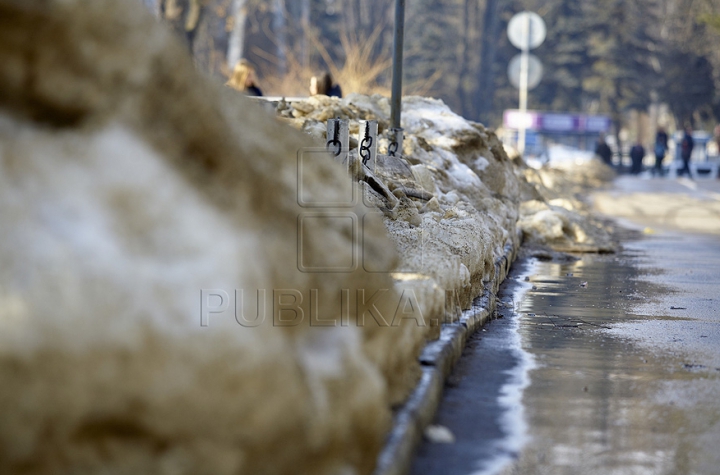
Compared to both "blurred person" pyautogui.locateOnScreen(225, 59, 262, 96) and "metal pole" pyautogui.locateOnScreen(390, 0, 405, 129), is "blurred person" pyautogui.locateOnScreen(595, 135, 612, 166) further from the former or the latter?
"metal pole" pyautogui.locateOnScreen(390, 0, 405, 129)

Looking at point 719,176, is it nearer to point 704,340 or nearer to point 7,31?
point 704,340

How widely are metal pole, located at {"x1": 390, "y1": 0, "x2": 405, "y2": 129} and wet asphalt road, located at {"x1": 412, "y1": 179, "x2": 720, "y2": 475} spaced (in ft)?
7.56

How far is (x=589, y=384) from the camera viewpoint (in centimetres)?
545

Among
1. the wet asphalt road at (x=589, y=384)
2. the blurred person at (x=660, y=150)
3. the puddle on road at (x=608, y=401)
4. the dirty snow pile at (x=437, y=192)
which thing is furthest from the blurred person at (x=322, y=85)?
the blurred person at (x=660, y=150)

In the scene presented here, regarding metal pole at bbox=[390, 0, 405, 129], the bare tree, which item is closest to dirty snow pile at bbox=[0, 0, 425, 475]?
metal pole at bbox=[390, 0, 405, 129]

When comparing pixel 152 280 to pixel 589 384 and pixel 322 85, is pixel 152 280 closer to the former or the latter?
pixel 589 384

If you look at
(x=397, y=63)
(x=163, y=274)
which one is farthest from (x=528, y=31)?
(x=163, y=274)

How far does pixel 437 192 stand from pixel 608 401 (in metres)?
5.25

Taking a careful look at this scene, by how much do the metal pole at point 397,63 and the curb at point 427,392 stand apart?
412 cm

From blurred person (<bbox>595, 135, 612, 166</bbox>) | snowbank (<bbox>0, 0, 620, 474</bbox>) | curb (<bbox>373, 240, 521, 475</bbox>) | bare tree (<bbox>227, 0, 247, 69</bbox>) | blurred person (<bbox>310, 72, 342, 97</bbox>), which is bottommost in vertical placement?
curb (<bbox>373, 240, 521, 475</bbox>)

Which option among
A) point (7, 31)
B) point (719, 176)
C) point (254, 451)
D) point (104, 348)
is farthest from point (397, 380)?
point (719, 176)

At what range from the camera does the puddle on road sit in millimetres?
4250

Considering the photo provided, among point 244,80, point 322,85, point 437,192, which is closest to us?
point 437,192

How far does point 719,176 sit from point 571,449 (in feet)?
118
